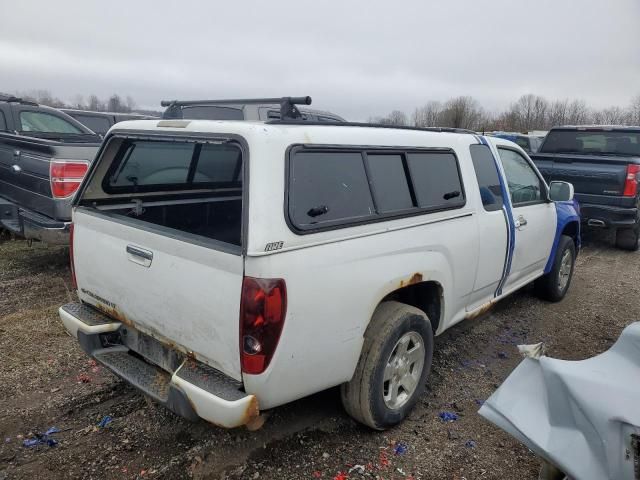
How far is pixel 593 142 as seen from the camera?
9.03m

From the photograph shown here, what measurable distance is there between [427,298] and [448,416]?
80cm

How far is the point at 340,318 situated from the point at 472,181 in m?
1.78

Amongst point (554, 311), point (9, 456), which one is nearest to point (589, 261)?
point (554, 311)

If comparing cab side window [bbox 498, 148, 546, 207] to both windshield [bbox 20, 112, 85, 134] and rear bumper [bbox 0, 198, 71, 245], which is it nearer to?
rear bumper [bbox 0, 198, 71, 245]

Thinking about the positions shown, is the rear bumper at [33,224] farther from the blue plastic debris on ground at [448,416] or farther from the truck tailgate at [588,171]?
the truck tailgate at [588,171]

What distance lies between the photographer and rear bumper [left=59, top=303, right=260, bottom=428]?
2.22 m

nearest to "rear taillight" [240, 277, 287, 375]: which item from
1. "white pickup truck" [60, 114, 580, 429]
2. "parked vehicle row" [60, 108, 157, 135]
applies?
"white pickup truck" [60, 114, 580, 429]

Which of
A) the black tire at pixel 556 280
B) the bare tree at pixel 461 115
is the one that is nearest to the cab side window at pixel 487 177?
the black tire at pixel 556 280

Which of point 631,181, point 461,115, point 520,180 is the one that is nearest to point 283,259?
point 520,180

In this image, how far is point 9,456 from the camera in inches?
107

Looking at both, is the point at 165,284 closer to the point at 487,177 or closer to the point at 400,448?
the point at 400,448

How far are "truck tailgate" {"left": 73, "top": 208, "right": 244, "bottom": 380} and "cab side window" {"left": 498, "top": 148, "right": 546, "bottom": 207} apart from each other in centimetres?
294

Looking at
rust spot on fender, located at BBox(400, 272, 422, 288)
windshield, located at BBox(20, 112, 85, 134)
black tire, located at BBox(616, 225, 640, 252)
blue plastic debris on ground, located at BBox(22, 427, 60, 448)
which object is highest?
windshield, located at BBox(20, 112, 85, 134)

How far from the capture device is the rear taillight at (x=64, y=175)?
4.89m
